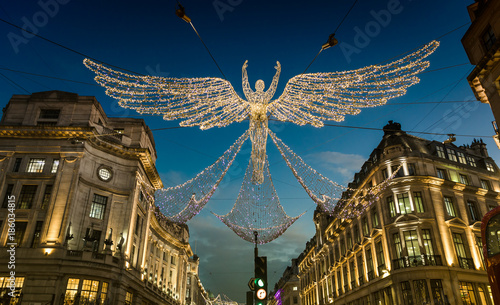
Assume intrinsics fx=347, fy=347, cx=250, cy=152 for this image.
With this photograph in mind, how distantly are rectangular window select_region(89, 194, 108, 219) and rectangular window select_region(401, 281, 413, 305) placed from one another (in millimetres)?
27927

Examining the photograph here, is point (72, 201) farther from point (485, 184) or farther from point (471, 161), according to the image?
point (485, 184)

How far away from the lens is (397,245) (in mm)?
32688

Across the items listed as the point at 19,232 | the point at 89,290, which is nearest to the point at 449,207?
the point at 89,290

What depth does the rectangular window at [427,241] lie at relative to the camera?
31297mm

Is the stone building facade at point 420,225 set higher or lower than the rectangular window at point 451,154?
lower

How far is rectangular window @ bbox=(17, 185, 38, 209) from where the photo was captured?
3029cm

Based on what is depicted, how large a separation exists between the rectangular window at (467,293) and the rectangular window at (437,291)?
6.41ft

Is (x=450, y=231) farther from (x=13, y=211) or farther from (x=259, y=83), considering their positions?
Answer: (x=13, y=211)

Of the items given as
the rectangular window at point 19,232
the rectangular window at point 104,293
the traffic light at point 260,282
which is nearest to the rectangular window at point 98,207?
the rectangular window at point 19,232

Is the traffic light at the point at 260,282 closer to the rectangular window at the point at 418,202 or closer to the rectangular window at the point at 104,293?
the rectangular window at the point at 104,293

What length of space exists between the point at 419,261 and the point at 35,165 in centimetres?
3577

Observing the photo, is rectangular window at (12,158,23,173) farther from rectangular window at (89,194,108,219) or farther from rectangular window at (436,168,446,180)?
rectangular window at (436,168,446,180)

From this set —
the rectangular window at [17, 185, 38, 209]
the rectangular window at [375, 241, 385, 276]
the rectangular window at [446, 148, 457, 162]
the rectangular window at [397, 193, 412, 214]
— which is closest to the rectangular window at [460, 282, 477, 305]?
the rectangular window at [375, 241, 385, 276]

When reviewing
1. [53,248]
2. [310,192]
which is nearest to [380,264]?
[310,192]
